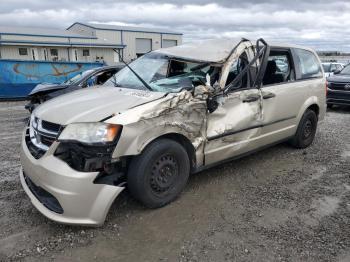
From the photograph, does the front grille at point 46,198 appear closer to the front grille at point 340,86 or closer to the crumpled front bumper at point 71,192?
the crumpled front bumper at point 71,192

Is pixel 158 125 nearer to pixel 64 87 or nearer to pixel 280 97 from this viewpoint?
pixel 280 97

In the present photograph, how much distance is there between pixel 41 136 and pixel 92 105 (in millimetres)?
597

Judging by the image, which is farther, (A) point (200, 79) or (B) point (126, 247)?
(A) point (200, 79)

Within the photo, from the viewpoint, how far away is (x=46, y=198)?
3186 millimetres

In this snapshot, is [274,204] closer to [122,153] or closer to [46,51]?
[122,153]

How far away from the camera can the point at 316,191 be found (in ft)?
13.8

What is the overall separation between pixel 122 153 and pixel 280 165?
9.60ft

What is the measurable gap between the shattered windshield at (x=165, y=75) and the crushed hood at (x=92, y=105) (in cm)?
29

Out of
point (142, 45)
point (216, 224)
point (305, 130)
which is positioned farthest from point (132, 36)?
point (216, 224)

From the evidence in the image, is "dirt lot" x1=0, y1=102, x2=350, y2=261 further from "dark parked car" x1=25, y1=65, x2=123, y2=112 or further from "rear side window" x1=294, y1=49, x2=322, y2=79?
"dark parked car" x1=25, y1=65, x2=123, y2=112

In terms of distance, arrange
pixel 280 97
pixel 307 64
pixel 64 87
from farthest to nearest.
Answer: pixel 64 87, pixel 307 64, pixel 280 97

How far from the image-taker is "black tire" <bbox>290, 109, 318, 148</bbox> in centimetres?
559

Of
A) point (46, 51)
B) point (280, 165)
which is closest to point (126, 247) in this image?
point (280, 165)

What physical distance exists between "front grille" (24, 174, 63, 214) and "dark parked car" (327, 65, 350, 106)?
949 cm
